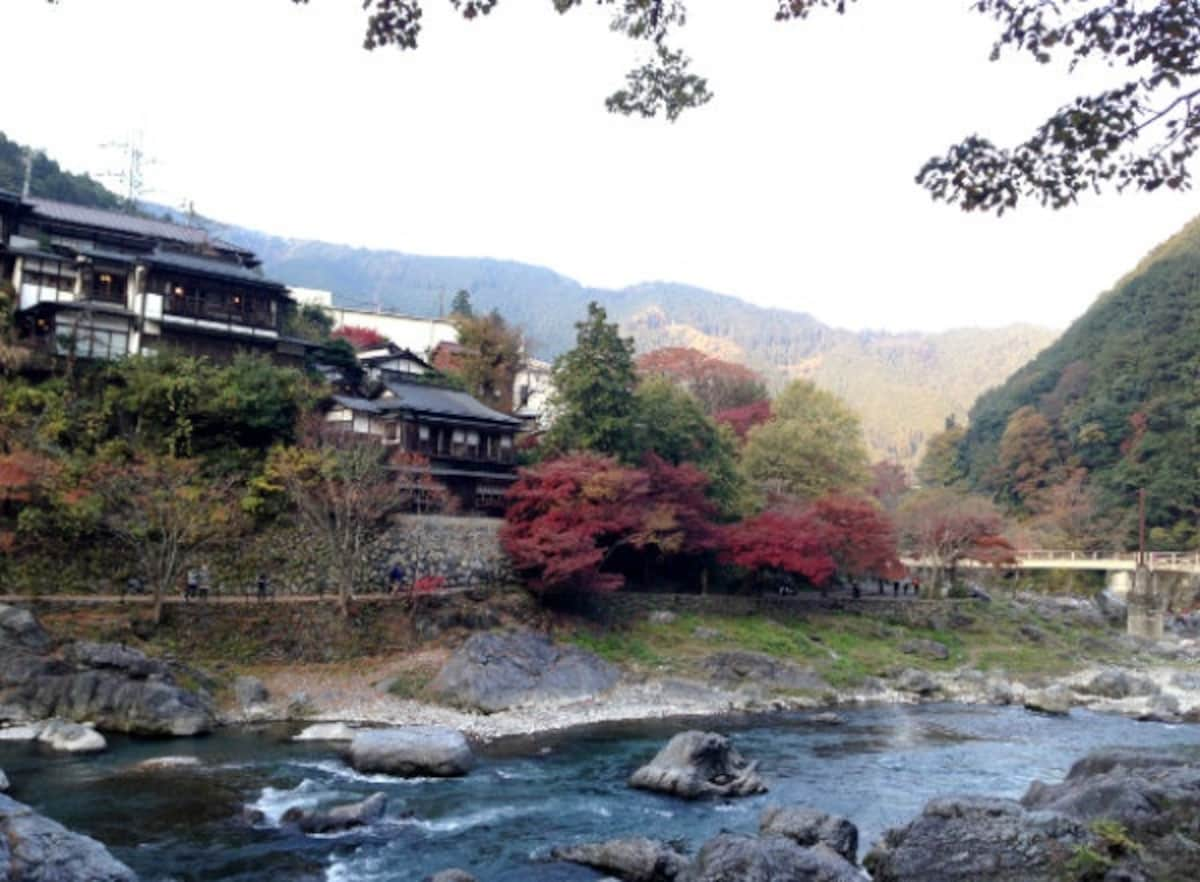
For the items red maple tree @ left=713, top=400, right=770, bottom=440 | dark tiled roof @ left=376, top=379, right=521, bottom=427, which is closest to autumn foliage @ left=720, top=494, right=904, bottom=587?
dark tiled roof @ left=376, top=379, right=521, bottom=427

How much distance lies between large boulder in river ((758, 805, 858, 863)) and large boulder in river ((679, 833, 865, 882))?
7.26 ft

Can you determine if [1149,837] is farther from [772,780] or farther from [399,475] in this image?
[399,475]

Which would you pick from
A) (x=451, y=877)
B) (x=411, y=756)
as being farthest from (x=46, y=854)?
(x=411, y=756)

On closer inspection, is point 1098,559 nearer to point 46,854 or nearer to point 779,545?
point 779,545

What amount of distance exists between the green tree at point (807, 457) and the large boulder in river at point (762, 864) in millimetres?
33315

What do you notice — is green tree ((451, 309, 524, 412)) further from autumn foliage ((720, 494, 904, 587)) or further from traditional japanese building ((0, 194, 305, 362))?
autumn foliage ((720, 494, 904, 587))

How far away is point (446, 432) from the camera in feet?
125

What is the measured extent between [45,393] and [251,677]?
12587 mm

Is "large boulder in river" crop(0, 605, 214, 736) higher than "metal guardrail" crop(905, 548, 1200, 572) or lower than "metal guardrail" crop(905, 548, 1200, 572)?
lower

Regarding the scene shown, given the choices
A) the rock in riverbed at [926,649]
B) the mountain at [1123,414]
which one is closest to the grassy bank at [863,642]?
the rock in riverbed at [926,649]

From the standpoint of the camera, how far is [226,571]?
102 feet

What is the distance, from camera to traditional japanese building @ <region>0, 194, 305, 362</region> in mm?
35156

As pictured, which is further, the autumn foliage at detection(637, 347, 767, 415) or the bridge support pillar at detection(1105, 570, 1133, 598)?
the autumn foliage at detection(637, 347, 767, 415)

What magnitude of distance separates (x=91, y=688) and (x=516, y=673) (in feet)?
37.7
